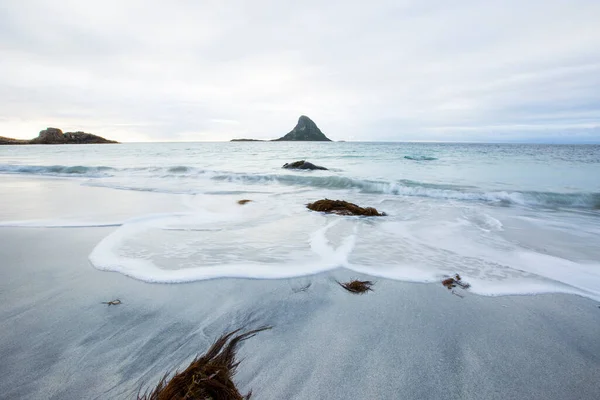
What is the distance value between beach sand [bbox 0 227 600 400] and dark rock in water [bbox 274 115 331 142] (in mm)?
124675

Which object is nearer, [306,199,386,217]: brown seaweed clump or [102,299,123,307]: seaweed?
[102,299,123,307]: seaweed

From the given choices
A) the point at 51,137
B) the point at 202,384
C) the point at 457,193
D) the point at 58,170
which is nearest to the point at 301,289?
the point at 202,384

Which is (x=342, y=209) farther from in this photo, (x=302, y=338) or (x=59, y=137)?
(x=59, y=137)

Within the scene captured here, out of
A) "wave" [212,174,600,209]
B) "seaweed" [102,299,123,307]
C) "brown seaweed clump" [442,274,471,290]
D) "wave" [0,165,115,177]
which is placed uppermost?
"wave" [0,165,115,177]

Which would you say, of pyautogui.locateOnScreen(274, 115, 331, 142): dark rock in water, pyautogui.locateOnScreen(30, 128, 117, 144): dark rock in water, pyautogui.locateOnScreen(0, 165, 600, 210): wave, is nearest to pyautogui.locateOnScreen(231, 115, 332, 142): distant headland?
pyautogui.locateOnScreen(274, 115, 331, 142): dark rock in water

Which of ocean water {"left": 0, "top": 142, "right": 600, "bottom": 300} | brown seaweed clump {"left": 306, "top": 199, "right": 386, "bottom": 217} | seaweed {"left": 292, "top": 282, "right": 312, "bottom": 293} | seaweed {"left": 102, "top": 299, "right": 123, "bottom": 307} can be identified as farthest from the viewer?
brown seaweed clump {"left": 306, "top": 199, "right": 386, "bottom": 217}

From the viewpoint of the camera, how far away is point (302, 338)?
2.02m

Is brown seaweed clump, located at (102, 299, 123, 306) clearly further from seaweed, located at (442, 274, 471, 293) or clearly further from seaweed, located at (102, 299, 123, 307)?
seaweed, located at (442, 274, 471, 293)

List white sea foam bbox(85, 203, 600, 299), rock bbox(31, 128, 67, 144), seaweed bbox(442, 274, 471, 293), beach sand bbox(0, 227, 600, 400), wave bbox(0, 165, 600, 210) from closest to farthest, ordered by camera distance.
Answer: beach sand bbox(0, 227, 600, 400)
seaweed bbox(442, 274, 471, 293)
white sea foam bbox(85, 203, 600, 299)
wave bbox(0, 165, 600, 210)
rock bbox(31, 128, 67, 144)

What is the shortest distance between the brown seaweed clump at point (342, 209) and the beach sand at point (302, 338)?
3.33m

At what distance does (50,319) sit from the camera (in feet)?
7.14

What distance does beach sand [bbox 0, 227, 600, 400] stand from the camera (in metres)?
1.64

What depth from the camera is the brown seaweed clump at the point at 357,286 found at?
2760 millimetres

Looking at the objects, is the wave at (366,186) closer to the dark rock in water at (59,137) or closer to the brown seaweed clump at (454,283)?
the brown seaweed clump at (454,283)
